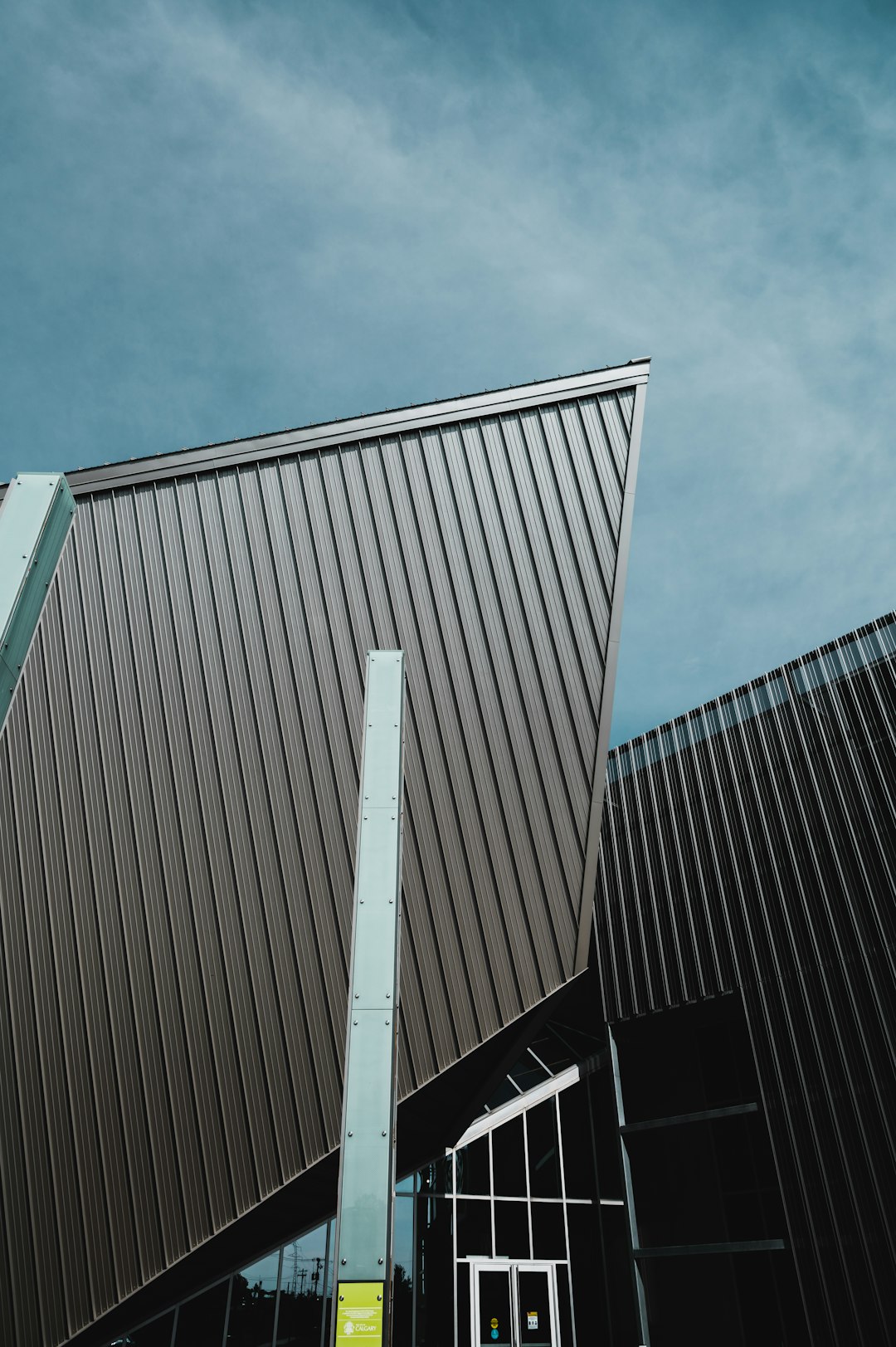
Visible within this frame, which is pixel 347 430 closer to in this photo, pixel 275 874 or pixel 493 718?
pixel 493 718

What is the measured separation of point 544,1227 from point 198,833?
13926 mm

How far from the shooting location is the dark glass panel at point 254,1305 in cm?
1517

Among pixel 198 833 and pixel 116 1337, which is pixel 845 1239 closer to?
pixel 116 1337

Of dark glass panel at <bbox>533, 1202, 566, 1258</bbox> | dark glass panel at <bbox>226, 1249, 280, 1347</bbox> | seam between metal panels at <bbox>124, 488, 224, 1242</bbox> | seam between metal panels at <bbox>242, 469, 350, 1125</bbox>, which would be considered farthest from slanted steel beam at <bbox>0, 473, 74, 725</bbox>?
dark glass panel at <bbox>533, 1202, 566, 1258</bbox>

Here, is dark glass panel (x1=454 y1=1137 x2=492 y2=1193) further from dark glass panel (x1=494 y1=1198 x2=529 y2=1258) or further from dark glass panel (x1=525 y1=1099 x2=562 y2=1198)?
dark glass panel (x1=525 y1=1099 x2=562 y2=1198)

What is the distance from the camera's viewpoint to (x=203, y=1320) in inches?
592

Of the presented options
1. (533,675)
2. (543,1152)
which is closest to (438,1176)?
(543,1152)

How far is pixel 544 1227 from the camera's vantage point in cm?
2006

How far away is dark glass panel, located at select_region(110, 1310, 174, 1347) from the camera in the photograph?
13.9 metres

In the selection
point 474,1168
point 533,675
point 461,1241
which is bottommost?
point 461,1241

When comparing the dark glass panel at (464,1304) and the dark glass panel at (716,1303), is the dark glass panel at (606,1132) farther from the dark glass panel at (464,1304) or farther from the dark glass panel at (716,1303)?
the dark glass panel at (464,1304)

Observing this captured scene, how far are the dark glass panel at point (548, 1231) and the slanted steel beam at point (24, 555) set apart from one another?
20688 mm

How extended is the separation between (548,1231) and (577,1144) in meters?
2.06

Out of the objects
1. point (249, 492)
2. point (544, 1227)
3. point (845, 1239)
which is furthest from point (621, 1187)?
point (249, 492)
